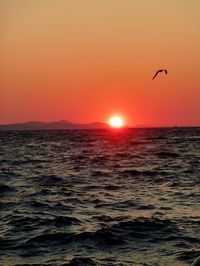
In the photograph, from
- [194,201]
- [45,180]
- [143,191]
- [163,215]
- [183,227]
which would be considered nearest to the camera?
[183,227]

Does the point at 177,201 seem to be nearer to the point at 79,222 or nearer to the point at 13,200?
the point at 79,222

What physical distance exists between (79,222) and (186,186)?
10563mm

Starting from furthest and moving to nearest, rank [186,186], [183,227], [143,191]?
[186,186] → [143,191] → [183,227]

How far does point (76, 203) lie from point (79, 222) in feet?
13.0

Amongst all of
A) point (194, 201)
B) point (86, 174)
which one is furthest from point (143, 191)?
point (86, 174)

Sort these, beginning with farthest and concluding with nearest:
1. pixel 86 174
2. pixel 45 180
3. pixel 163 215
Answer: pixel 86 174 → pixel 45 180 → pixel 163 215

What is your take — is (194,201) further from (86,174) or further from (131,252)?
(86,174)

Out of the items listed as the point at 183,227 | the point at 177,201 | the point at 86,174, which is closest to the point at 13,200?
the point at 177,201

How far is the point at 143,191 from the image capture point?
24.3 meters

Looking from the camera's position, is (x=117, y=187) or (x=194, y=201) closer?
(x=194, y=201)

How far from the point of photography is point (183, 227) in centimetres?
1596

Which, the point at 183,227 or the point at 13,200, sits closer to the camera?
the point at 183,227

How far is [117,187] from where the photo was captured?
1025 inches

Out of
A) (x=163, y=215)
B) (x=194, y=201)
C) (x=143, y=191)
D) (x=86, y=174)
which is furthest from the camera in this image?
(x=86, y=174)
